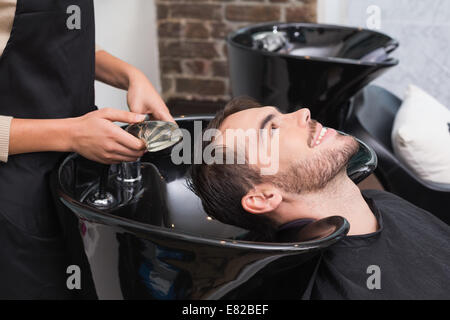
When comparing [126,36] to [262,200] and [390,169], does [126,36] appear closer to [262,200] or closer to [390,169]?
[390,169]

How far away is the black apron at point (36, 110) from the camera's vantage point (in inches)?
35.0

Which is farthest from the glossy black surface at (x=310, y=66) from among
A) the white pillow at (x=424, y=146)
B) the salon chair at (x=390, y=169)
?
the white pillow at (x=424, y=146)

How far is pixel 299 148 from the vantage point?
1.00m

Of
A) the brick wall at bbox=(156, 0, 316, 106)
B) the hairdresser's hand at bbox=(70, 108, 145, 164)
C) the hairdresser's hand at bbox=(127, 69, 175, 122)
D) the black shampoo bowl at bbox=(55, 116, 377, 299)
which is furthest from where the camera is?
the brick wall at bbox=(156, 0, 316, 106)

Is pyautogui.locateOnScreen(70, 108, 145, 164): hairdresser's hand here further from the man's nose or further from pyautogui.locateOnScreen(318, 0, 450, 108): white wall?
pyautogui.locateOnScreen(318, 0, 450, 108): white wall

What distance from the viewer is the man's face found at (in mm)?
985

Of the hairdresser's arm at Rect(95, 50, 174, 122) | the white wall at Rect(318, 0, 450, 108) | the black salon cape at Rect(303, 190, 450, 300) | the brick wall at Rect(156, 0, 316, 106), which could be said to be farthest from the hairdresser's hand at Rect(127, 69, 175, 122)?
the brick wall at Rect(156, 0, 316, 106)

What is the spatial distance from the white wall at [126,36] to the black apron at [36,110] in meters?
0.94

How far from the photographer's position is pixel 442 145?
153 cm

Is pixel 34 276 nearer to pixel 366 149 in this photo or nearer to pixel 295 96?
pixel 366 149

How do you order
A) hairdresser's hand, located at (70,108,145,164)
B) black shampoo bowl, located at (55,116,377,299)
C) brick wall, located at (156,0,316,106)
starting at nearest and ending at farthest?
black shampoo bowl, located at (55,116,377,299) → hairdresser's hand, located at (70,108,145,164) → brick wall, located at (156,0,316,106)

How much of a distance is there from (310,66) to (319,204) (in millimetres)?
656

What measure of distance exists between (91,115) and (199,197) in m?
0.34

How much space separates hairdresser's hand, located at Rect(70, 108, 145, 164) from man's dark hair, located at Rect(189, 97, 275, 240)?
0.69ft
